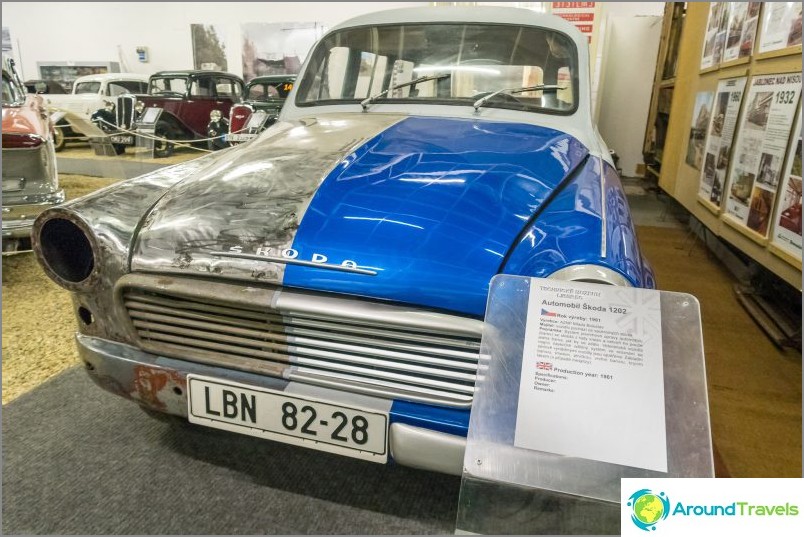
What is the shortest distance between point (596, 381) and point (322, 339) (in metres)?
0.65

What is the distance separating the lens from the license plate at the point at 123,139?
21.4 feet

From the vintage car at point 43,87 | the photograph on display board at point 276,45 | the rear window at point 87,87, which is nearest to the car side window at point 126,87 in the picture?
the rear window at point 87,87

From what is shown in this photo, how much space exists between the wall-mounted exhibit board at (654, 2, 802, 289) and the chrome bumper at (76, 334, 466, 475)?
90.2 inches

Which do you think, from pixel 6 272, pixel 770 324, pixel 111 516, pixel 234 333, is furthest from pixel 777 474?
pixel 6 272

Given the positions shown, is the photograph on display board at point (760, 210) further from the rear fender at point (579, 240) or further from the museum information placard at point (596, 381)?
the museum information placard at point (596, 381)

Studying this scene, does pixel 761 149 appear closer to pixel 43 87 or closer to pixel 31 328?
pixel 31 328

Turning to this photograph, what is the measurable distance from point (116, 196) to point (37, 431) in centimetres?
98

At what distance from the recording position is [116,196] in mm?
1509

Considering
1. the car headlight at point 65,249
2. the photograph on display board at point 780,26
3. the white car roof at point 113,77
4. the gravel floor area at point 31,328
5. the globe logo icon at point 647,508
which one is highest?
the photograph on display board at point 780,26

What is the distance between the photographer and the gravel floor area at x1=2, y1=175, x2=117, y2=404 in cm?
228

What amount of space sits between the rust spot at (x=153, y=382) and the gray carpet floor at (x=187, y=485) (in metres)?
0.35

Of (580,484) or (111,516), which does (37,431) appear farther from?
(580,484)

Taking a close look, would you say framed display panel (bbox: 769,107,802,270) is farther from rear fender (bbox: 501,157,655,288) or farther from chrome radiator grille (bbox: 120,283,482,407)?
chrome radiator grille (bbox: 120,283,482,407)

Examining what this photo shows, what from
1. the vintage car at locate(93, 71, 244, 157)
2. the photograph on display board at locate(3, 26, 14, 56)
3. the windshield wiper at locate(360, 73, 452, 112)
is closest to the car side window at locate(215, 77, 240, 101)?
the vintage car at locate(93, 71, 244, 157)
